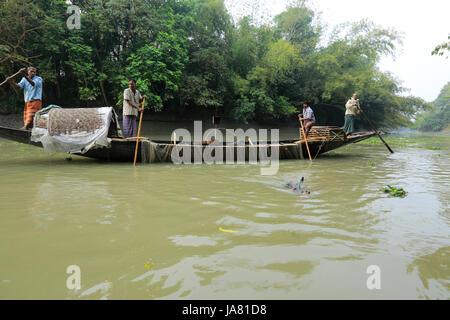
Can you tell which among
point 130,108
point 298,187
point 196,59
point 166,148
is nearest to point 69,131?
point 130,108

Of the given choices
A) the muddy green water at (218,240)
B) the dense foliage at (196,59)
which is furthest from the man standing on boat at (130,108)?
the dense foliage at (196,59)

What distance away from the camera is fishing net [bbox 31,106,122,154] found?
246 inches

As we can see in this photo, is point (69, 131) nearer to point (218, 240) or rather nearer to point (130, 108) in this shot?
point (130, 108)

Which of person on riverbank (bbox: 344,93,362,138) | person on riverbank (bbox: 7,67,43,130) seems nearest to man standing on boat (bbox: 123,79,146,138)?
person on riverbank (bbox: 7,67,43,130)

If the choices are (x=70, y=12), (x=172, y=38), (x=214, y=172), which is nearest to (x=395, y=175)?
(x=214, y=172)

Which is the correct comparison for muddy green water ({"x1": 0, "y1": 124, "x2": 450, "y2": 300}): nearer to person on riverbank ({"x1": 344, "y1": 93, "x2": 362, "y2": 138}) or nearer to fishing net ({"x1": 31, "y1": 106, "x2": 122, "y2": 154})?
fishing net ({"x1": 31, "y1": 106, "x2": 122, "y2": 154})

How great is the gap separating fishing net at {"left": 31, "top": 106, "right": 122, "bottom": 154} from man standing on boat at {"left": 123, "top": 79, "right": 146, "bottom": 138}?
2.51ft

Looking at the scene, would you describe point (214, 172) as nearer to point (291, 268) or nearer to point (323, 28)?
point (291, 268)

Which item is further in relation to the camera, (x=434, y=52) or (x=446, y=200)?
(x=434, y=52)

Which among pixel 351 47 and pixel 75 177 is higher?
pixel 351 47

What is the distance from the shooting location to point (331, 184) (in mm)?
4832

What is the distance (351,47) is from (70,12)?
2004 centimetres

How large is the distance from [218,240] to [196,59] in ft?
58.0

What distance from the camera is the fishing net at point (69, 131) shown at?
6250mm
